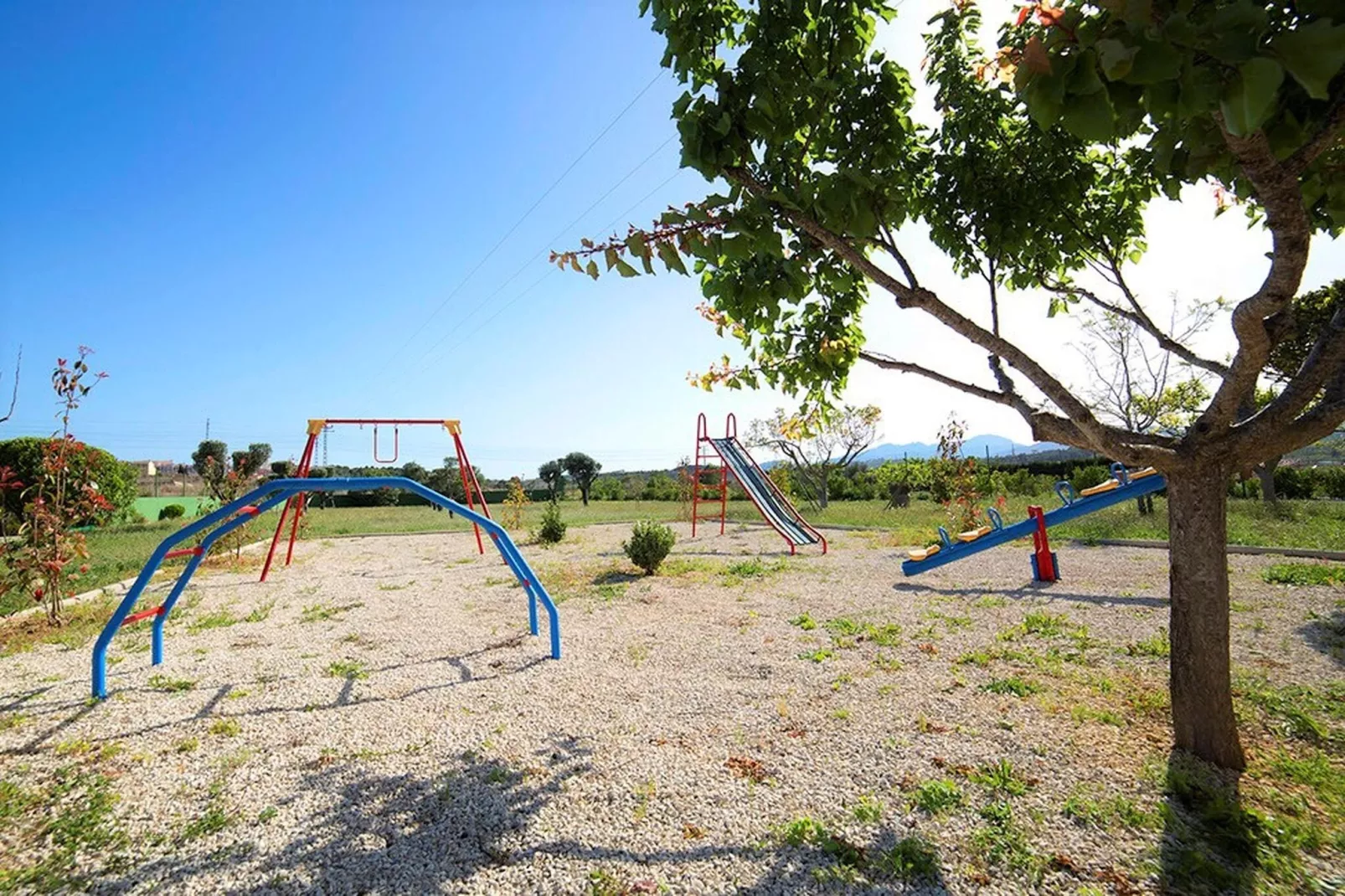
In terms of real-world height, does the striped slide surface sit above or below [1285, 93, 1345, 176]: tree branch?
below

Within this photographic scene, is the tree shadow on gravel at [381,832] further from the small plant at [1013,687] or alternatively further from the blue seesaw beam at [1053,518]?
the blue seesaw beam at [1053,518]

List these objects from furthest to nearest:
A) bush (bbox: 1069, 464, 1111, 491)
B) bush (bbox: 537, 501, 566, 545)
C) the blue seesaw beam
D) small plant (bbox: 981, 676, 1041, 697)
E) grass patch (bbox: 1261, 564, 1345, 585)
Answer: bush (bbox: 1069, 464, 1111, 491) < bush (bbox: 537, 501, 566, 545) < the blue seesaw beam < grass patch (bbox: 1261, 564, 1345, 585) < small plant (bbox: 981, 676, 1041, 697)

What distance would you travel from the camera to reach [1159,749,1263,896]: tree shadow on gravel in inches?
87.0

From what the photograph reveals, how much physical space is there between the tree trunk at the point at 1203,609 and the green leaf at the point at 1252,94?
1964 millimetres

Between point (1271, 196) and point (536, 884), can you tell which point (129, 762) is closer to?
point (536, 884)

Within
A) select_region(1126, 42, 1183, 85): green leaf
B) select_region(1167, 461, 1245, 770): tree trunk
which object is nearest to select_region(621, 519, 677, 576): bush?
select_region(1167, 461, 1245, 770): tree trunk

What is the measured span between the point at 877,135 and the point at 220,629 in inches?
295

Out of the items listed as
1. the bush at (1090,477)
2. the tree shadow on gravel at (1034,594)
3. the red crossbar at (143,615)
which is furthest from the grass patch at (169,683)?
the bush at (1090,477)

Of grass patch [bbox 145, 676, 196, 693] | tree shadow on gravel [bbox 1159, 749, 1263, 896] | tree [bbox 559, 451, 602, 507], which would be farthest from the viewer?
tree [bbox 559, 451, 602, 507]

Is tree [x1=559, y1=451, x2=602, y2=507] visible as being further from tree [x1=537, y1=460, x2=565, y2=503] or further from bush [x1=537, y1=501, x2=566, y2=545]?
bush [x1=537, y1=501, x2=566, y2=545]

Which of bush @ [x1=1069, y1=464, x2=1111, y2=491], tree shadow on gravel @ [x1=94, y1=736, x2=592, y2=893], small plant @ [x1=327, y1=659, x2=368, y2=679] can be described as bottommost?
tree shadow on gravel @ [x1=94, y1=736, x2=592, y2=893]

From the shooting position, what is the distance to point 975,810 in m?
2.72

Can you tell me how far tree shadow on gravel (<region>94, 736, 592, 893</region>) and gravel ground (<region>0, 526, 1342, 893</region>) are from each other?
12mm

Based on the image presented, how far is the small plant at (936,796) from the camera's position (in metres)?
2.76
